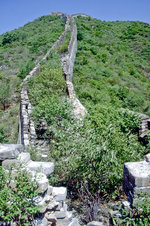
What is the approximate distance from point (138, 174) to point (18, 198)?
1.88 meters

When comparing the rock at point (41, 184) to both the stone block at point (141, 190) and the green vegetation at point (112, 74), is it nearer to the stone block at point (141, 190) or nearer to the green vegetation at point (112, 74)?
the stone block at point (141, 190)

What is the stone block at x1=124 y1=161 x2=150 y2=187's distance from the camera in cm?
312

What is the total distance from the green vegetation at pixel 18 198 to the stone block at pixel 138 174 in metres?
1.53

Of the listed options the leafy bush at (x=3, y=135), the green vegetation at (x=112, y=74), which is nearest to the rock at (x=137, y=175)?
the green vegetation at (x=112, y=74)

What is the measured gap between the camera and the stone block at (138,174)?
10.2 feet

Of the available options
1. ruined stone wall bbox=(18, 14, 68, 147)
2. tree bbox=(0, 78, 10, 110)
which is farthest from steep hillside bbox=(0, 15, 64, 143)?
ruined stone wall bbox=(18, 14, 68, 147)

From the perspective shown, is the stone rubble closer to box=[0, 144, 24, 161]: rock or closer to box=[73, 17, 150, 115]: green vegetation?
box=[0, 144, 24, 161]: rock

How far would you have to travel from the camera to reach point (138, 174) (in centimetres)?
319

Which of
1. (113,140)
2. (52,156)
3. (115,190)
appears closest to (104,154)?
(113,140)

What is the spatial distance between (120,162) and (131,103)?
337 inches

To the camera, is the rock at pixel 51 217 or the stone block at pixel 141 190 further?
the rock at pixel 51 217

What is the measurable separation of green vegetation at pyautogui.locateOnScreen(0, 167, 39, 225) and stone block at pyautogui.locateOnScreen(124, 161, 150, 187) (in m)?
1.53

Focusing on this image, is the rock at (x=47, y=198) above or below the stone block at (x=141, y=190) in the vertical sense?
below

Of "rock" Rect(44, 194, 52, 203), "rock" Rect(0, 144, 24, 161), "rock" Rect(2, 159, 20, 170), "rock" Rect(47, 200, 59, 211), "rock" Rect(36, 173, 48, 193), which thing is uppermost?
"rock" Rect(0, 144, 24, 161)
